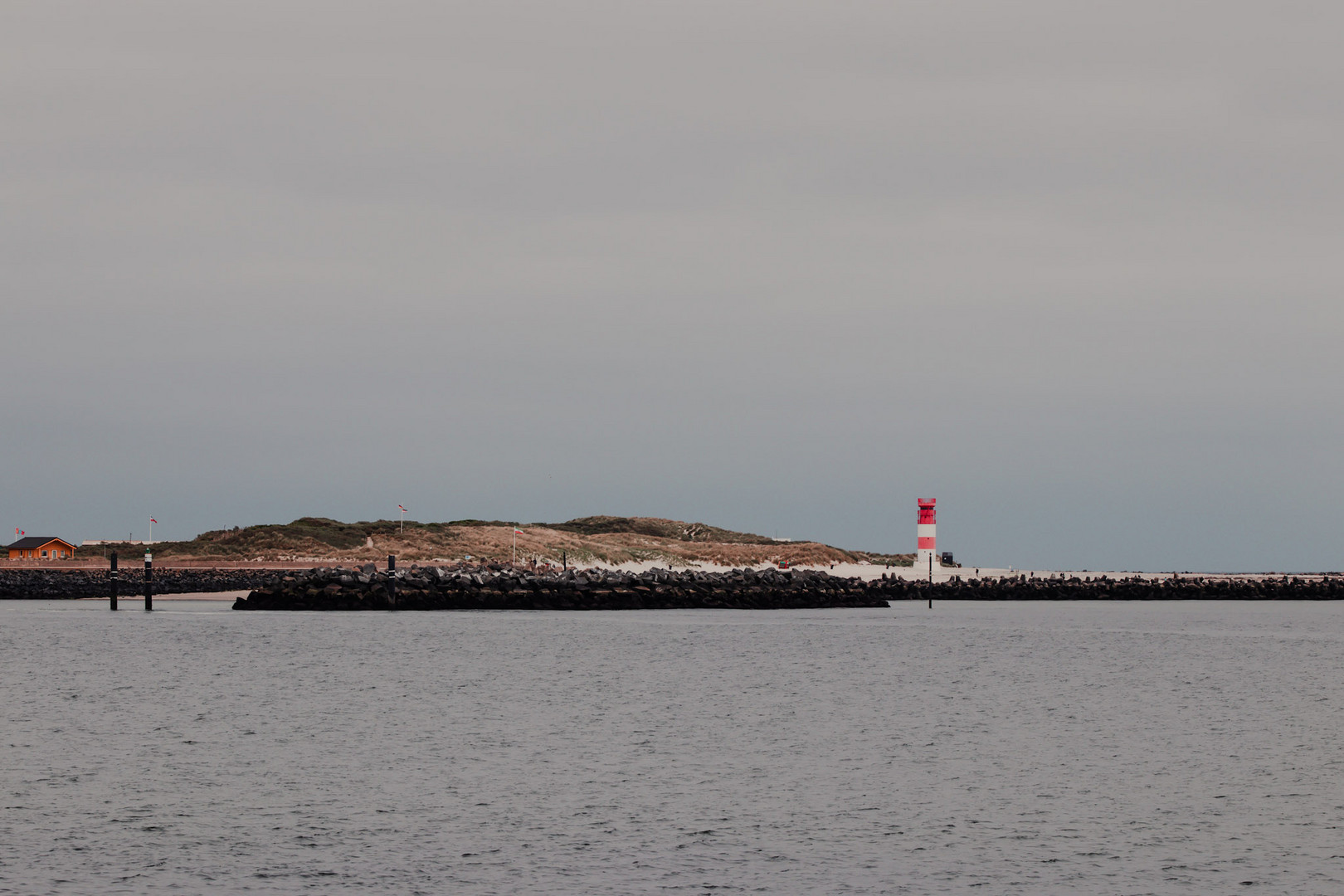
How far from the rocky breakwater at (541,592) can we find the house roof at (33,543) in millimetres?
46827

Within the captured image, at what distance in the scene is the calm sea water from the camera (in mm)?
12688

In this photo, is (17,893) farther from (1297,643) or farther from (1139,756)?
(1297,643)

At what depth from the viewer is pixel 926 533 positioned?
8125 centimetres

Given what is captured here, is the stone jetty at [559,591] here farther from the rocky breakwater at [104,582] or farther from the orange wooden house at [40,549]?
the orange wooden house at [40,549]

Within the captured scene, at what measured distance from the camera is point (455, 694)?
26984mm

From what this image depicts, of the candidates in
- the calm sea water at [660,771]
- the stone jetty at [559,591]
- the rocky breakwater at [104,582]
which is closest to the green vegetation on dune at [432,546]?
the rocky breakwater at [104,582]

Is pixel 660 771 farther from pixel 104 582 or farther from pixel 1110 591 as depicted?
pixel 1110 591

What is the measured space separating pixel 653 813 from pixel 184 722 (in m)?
10.4

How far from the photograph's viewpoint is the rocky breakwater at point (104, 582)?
7075cm

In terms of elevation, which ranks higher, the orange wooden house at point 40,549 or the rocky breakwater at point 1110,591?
the orange wooden house at point 40,549

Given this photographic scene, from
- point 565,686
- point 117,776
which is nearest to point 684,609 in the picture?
point 565,686

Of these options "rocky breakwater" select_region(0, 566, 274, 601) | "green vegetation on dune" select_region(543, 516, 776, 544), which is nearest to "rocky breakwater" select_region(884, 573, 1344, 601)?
"rocky breakwater" select_region(0, 566, 274, 601)

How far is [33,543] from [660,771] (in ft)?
331

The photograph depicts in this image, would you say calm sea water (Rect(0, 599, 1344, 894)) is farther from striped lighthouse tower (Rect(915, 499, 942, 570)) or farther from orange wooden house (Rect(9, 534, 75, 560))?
orange wooden house (Rect(9, 534, 75, 560))
